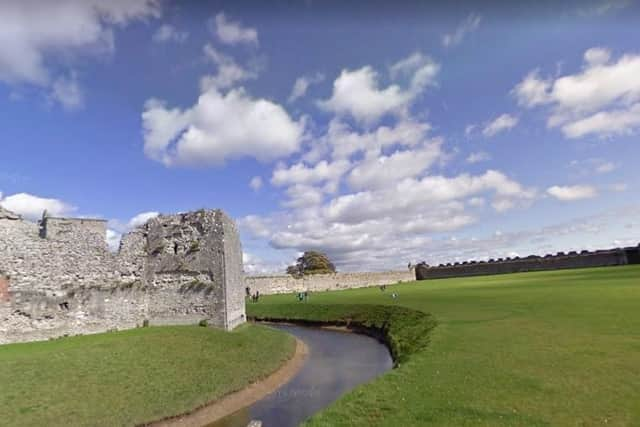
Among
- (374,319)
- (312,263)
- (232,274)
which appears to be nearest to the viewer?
(232,274)

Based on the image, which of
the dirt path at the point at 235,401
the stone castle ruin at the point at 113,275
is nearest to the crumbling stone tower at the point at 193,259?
the stone castle ruin at the point at 113,275

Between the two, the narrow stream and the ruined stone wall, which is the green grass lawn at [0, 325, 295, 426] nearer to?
the narrow stream

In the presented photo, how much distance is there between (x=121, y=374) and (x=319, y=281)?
4737 centimetres

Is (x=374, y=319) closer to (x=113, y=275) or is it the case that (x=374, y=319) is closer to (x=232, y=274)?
(x=232, y=274)

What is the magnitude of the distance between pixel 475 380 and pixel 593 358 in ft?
11.6

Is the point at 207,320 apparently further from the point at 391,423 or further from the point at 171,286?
the point at 391,423

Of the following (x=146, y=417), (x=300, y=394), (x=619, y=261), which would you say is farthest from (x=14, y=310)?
(x=619, y=261)

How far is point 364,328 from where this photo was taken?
27719 millimetres

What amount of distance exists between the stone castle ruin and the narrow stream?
5.58m

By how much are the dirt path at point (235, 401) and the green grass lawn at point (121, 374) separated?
23cm

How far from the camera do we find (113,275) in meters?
19.8

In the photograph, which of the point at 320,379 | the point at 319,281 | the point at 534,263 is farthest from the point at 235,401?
the point at 534,263

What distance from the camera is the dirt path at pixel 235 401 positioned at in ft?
37.6

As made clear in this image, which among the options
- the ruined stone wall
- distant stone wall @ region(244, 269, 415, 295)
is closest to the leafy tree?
distant stone wall @ region(244, 269, 415, 295)
